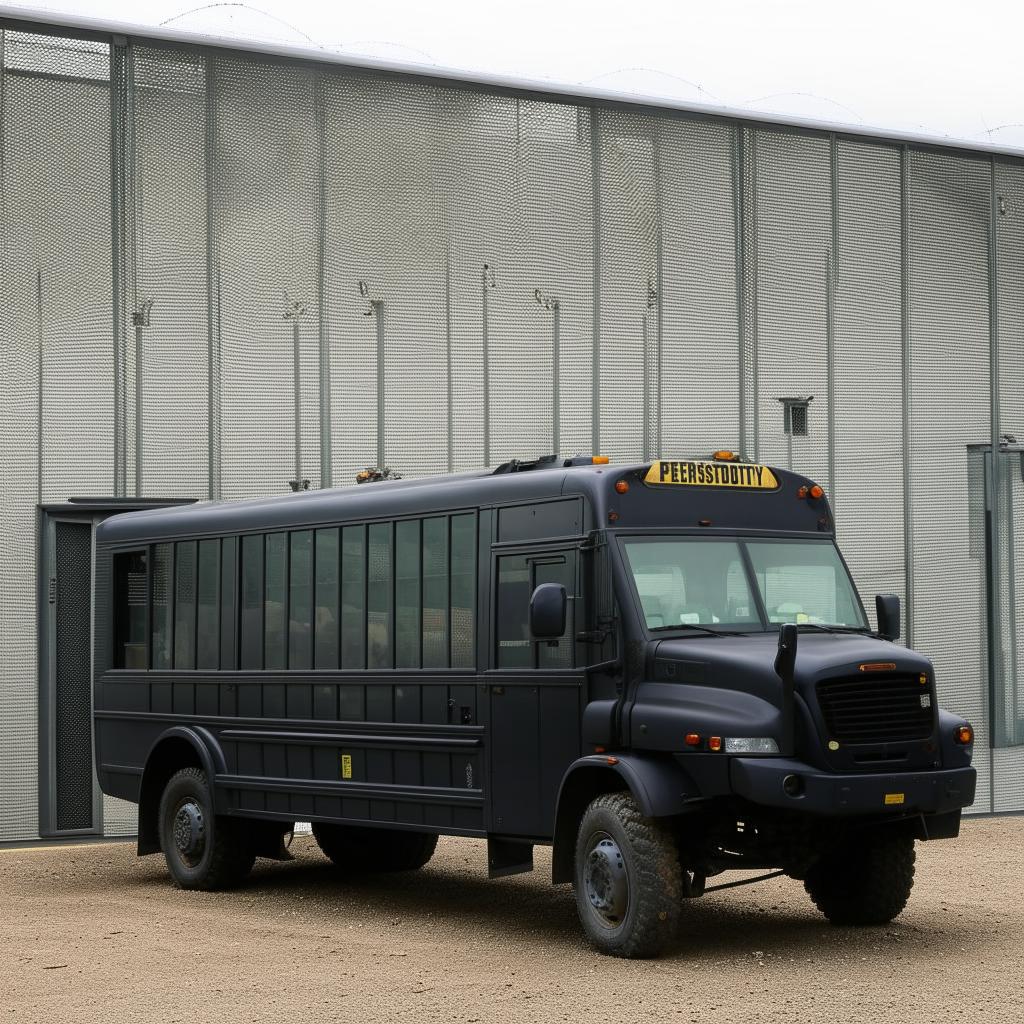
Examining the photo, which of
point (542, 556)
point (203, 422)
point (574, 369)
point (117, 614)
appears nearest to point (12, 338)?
point (203, 422)

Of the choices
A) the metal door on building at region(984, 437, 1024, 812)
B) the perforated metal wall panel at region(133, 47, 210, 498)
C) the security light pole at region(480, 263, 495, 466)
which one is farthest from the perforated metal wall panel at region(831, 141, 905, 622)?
the perforated metal wall panel at region(133, 47, 210, 498)

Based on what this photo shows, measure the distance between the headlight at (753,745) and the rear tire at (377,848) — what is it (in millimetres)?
5831

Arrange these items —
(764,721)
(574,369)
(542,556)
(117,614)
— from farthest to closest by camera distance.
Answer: (574,369)
(117,614)
(542,556)
(764,721)

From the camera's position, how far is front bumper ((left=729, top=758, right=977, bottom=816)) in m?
10.1

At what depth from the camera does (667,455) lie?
20516 mm

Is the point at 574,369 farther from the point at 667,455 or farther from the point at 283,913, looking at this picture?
the point at 283,913

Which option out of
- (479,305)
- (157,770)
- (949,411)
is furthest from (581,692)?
(949,411)

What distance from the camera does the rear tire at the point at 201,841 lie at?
47.9 feet

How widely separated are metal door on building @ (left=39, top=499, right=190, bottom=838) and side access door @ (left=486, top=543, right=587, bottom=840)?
7113 millimetres

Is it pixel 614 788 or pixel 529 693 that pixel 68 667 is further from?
pixel 614 788

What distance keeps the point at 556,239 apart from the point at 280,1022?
12.7 m

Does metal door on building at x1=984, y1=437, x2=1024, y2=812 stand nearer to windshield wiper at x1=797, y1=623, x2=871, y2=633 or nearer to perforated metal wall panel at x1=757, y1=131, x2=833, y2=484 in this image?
perforated metal wall panel at x1=757, y1=131, x2=833, y2=484

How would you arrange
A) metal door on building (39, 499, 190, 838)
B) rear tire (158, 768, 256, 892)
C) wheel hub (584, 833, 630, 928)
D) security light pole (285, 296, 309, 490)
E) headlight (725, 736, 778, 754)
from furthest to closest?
security light pole (285, 296, 309, 490) → metal door on building (39, 499, 190, 838) → rear tire (158, 768, 256, 892) → wheel hub (584, 833, 630, 928) → headlight (725, 736, 778, 754)

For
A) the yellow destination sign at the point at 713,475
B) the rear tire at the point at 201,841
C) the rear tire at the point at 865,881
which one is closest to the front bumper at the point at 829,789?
the rear tire at the point at 865,881
